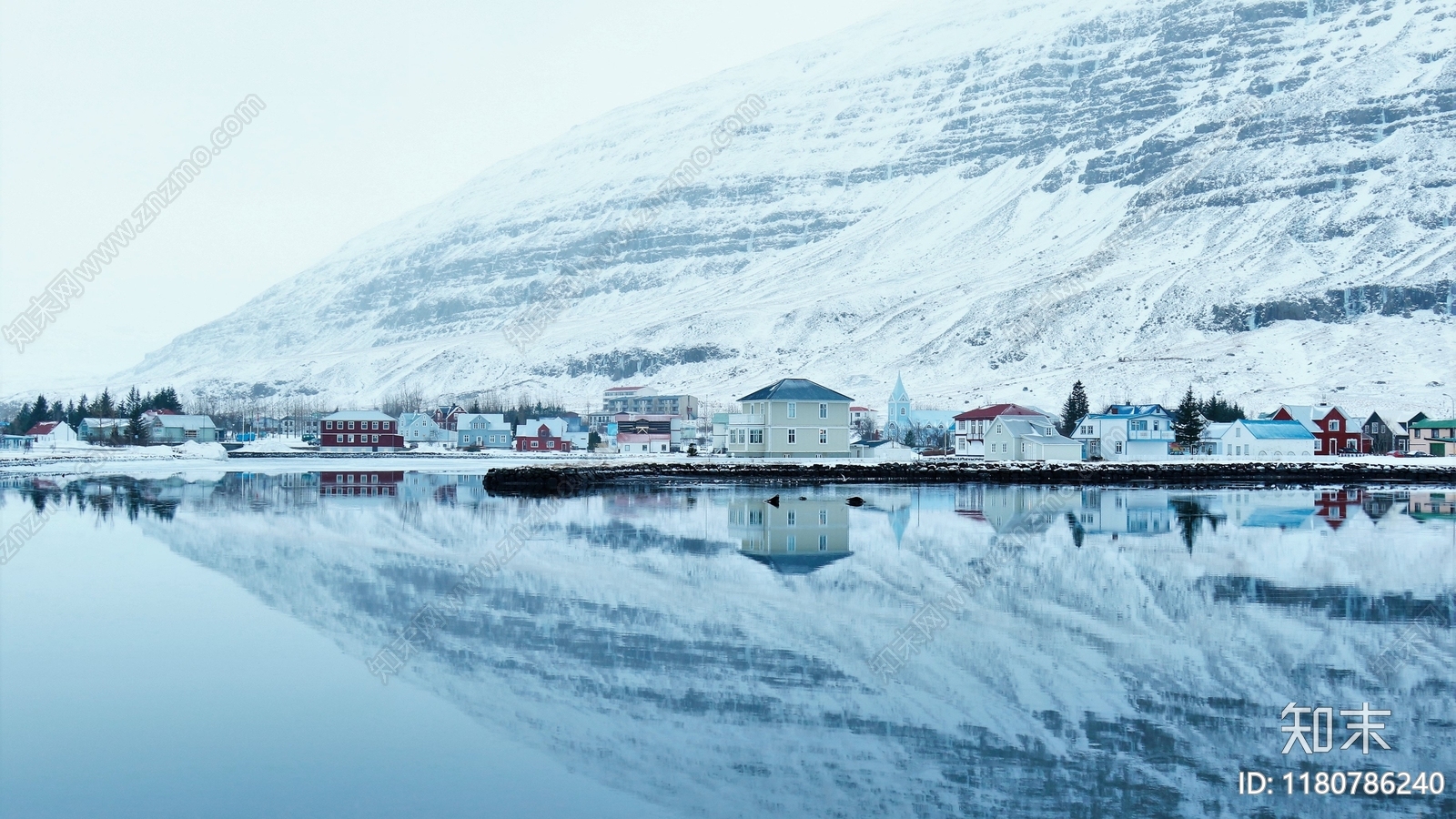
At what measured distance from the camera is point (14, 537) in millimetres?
29688

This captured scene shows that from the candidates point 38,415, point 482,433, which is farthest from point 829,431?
point 38,415

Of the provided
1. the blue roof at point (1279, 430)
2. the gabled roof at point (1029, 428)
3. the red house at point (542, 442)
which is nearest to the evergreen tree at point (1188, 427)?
the blue roof at point (1279, 430)

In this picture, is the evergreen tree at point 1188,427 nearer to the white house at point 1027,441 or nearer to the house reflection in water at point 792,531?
the white house at point 1027,441

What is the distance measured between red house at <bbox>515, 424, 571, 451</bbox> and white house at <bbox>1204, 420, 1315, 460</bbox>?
56153mm

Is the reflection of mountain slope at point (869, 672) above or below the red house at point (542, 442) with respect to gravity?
below

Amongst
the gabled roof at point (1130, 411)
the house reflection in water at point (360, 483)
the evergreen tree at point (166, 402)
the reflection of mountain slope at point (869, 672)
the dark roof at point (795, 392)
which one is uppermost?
the evergreen tree at point (166, 402)

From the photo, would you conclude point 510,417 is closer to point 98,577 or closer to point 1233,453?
point 1233,453

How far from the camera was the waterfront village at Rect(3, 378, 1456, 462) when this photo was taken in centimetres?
7331

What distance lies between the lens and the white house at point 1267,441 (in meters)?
79.4

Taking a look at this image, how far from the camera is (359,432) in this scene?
108000mm

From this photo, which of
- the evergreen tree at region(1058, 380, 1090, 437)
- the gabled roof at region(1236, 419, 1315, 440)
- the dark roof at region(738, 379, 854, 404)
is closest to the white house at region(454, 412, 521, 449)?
the dark roof at region(738, 379, 854, 404)

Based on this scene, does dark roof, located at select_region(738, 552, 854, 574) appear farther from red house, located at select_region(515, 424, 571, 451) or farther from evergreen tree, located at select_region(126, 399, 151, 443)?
evergreen tree, located at select_region(126, 399, 151, 443)

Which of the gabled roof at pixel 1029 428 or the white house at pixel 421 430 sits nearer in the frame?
the gabled roof at pixel 1029 428

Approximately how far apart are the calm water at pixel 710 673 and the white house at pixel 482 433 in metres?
85.1
